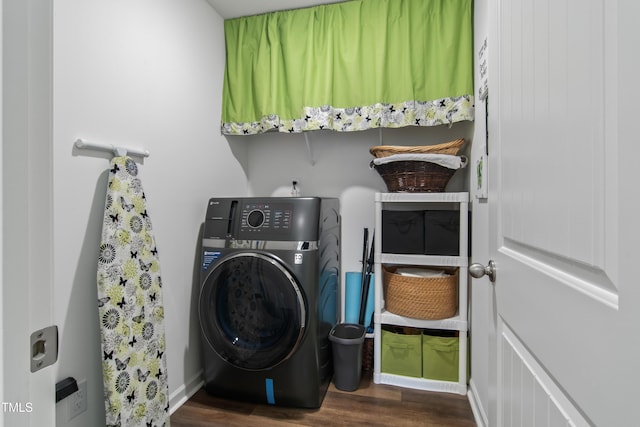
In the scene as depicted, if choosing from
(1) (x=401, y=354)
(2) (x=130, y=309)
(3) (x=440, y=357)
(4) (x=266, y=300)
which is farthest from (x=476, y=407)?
(2) (x=130, y=309)

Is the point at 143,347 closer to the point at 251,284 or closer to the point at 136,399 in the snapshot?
the point at 136,399

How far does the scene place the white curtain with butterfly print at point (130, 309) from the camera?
1.22 metres

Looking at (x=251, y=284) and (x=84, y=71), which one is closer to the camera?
(x=84, y=71)

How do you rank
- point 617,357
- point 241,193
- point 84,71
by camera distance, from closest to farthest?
point 617,357
point 84,71
point 241,193

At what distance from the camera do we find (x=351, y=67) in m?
1.97

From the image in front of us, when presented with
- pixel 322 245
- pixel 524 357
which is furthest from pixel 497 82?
pixel 322 245

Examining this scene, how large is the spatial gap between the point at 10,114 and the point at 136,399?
130 centimetres

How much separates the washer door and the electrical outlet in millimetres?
581

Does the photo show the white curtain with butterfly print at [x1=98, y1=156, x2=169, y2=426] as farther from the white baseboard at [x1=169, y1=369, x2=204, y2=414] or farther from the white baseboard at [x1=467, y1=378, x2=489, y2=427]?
the white baseboard at [x1=467, y1=378, x2=489, y2=427]

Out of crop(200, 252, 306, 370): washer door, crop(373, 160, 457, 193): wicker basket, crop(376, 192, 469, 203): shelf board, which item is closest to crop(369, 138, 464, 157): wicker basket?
crop(373, 160, 457, 193): wicker basket

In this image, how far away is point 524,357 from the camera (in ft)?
2.32

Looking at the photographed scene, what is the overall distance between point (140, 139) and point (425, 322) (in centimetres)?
185

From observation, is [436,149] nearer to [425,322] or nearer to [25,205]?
[425,322]

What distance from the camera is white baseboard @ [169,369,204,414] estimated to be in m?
1.69
